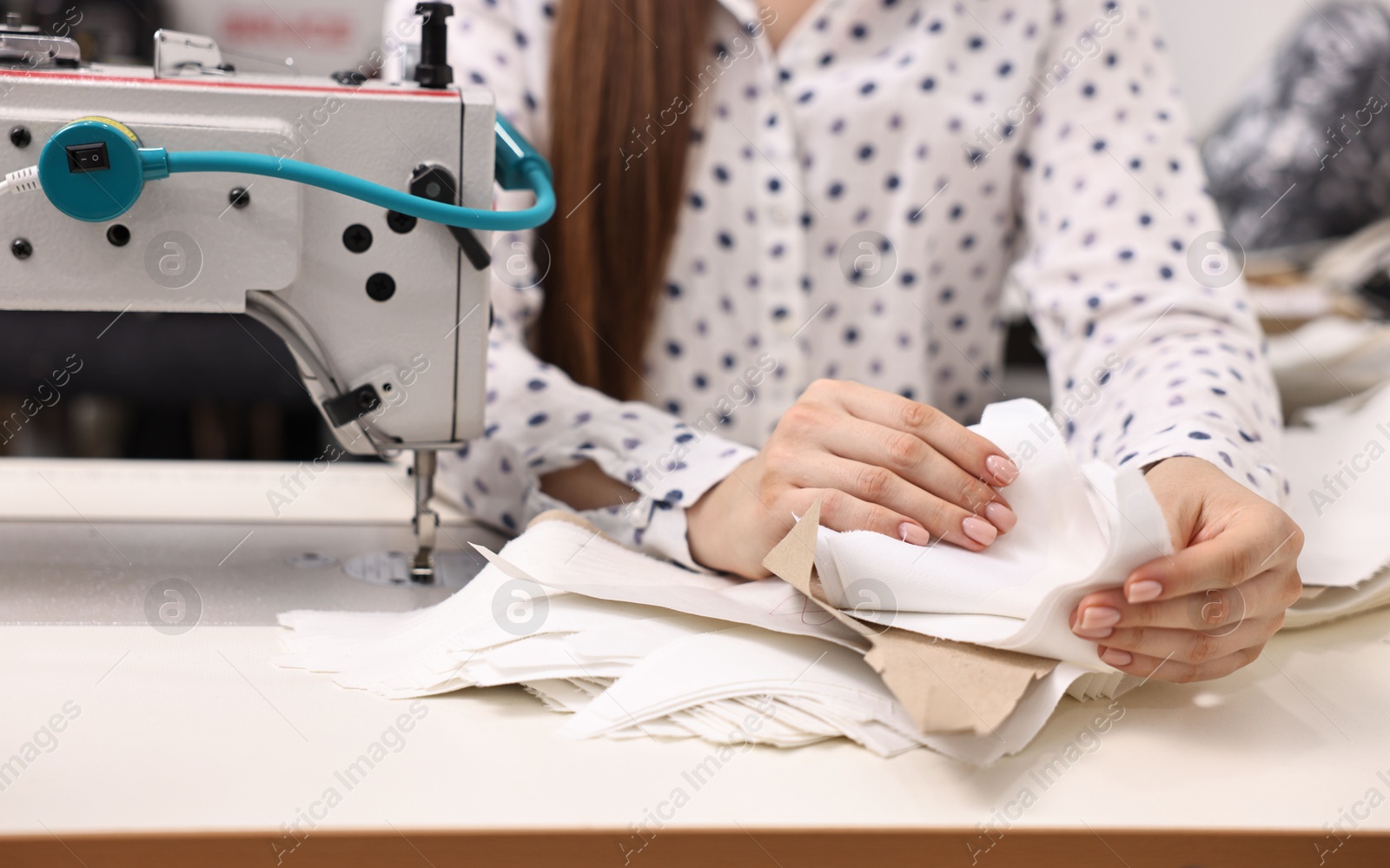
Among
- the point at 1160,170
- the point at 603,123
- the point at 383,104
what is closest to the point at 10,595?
the point at 383,104

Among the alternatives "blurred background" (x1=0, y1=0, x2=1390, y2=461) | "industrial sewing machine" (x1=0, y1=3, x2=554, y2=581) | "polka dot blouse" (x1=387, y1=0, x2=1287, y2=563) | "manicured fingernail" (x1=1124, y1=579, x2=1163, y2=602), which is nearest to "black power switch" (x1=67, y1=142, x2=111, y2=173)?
"industrial sewing machine" (x1=0, y1=3, x2=554, y2=581)

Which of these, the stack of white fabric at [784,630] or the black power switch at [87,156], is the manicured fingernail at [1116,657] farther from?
the black power switch at [87,156]

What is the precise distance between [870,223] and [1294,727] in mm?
711

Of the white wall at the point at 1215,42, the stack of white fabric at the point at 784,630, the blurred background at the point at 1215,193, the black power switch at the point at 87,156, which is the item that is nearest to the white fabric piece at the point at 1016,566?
the stack of white fabric at the point at 784,630

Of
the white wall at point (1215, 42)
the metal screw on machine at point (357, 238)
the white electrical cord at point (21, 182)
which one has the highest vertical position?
the white wall at point (1215, 42)

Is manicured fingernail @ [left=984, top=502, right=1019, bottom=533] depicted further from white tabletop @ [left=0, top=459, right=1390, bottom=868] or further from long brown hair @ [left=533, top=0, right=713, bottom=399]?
long brown hair @ [left=533, top=0, right=713, bottom=399]

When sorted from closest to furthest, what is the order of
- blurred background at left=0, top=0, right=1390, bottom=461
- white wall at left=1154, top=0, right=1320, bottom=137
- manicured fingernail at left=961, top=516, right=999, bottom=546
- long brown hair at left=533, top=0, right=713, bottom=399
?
Result: 1. manicured fingernail at left=961, top=516, right=999, bottom=546
2. long brown hair at left=533, top=0, right=713, bottom=399
3. blurred background at left=0, top=0, right=1390, bottom=461
4. white wall at left=1154, top=0, right=1320, bottom=137

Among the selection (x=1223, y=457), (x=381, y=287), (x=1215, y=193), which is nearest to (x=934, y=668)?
(x=1223, y=457)

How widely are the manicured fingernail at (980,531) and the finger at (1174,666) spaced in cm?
8

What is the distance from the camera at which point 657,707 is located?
1.69 ft

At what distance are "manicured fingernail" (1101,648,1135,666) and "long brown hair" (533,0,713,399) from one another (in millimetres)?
632

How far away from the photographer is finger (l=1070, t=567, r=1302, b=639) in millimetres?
517

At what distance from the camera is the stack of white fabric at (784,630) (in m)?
0.51

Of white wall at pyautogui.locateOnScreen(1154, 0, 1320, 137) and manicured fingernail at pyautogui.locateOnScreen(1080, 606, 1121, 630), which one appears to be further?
white wall at pyautogui.locateOnScreen(1154, 0, 1320, 137)
